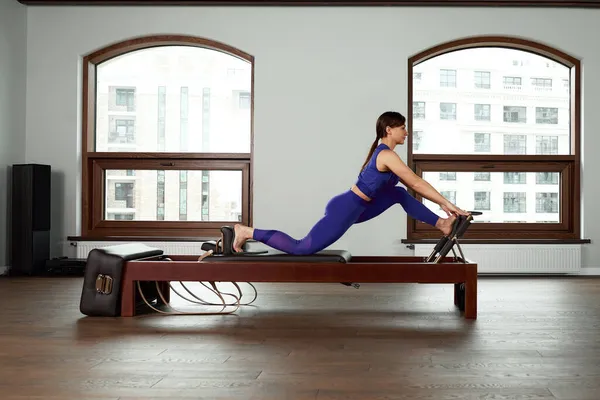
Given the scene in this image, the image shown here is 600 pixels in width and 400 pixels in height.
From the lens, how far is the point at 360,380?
236 cm

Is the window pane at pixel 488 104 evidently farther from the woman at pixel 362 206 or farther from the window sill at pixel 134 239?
the woman at pixel 362 206

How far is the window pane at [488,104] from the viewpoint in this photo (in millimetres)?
7035

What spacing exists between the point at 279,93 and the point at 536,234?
296 centimetres

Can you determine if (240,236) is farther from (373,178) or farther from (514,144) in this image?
(514,144)

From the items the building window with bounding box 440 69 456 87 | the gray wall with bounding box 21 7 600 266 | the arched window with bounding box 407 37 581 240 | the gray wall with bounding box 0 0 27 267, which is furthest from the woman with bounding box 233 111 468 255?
the gray wall with bounding box 0 0 27 267

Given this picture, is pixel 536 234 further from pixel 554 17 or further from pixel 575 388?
pixel 575 388

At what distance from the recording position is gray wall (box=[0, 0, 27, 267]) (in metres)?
6.58

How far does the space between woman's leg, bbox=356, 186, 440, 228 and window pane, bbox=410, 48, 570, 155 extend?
2.97 metres

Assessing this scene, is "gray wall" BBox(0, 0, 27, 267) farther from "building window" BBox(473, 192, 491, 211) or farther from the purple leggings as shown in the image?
"building window" BBox(473, 192, 491, 211)

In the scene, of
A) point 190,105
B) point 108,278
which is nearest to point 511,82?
point 190,105

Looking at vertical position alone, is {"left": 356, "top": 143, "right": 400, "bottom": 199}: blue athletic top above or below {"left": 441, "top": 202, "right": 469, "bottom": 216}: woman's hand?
above

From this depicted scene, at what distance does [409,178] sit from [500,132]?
345 centimetres

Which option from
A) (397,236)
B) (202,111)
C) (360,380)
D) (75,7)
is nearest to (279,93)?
(202,111)

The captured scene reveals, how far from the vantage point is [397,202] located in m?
4.16
